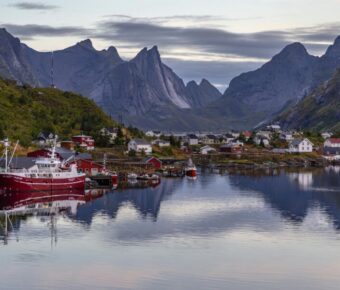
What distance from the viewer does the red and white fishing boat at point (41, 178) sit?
303 ft

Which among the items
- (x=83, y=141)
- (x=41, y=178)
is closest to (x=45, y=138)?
(x=83, y=141)

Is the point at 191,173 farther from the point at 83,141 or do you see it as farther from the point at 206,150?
the point at 206,150

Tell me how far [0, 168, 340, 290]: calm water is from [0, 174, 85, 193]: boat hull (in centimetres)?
688

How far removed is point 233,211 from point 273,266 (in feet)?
102

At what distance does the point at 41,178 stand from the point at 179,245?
4062cm

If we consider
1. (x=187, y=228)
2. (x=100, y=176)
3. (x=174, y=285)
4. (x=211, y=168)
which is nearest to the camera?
(x=174, y=285)

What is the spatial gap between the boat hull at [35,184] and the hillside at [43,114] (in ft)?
115

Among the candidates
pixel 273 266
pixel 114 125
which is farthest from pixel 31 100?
pixel 273 266

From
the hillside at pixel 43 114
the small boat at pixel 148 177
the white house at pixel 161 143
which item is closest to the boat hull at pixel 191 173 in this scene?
the small boat at pixel 148 177

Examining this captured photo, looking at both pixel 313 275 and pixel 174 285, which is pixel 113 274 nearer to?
pixel 174 285

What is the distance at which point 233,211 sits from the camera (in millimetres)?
82750

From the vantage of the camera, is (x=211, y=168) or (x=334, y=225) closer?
(x=334, y=225)

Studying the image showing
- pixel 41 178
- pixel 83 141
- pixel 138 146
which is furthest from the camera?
pixel 138 146

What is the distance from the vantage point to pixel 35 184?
94.9 meters
